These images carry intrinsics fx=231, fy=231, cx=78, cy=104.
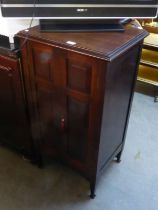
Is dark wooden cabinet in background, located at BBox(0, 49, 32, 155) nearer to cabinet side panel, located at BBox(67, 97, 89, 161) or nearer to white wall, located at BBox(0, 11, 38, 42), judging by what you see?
white wall, located at BBox(0, 11, 38, 42)

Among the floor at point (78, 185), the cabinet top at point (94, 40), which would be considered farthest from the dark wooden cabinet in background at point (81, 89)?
the floor at point (78, 185)

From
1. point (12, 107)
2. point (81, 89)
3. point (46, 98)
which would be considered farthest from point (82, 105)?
point (12, 107)

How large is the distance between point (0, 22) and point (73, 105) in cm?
57

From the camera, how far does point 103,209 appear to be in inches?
52.3

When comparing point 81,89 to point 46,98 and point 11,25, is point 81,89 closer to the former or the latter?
point 46,98

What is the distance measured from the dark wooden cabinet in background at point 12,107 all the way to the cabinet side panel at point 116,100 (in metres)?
0.47

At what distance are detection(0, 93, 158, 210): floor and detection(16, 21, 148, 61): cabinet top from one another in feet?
2.95

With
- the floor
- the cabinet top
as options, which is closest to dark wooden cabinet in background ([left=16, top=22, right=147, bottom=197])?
the cabinet top

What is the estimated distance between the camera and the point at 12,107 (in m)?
1.34

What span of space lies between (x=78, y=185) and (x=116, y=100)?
66cm

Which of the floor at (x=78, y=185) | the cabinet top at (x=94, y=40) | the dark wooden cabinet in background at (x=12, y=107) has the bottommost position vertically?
the floor at (x=78, y=185)

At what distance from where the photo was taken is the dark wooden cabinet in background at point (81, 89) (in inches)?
36.2

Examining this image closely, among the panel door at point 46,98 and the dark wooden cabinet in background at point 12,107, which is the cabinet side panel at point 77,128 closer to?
the panel door at point 46,98

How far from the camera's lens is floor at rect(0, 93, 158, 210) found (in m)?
1.35
